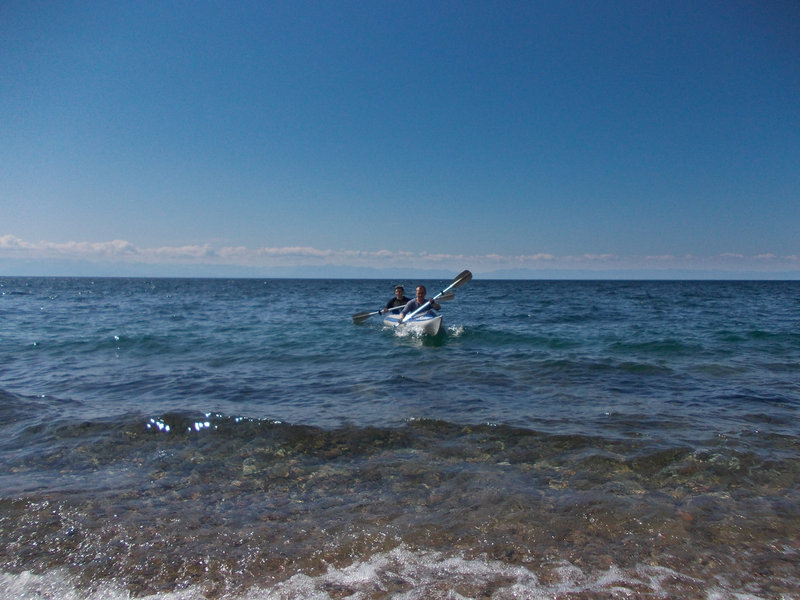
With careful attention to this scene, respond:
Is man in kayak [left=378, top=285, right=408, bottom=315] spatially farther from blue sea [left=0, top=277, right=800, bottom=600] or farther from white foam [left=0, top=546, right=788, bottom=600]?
white foam [left=0, top=546, right=788, bottom=600]

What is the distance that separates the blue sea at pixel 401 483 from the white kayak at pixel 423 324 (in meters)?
6.11

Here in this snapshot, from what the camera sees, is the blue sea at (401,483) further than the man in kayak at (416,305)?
No

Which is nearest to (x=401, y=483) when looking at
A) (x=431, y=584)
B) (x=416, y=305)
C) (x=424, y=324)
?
(x=431, y=584)

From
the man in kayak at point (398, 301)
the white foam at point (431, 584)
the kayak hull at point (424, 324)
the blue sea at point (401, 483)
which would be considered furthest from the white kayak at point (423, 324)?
the white foam at point (431, 584)

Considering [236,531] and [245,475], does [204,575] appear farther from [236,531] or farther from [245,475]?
[245,475]

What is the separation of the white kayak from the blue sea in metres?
6.11

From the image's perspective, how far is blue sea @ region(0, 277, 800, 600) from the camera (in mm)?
3787

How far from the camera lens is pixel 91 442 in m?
6.73

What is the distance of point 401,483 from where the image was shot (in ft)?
18.0

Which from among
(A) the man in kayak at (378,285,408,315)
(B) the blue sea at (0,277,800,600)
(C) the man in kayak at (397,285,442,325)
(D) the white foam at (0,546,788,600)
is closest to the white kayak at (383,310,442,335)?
(C) the man in kayak at (397,285,442,325)

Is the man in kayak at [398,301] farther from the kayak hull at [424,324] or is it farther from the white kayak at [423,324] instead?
the kayak hull at [424,324]

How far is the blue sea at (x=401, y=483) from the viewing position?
12.4 feet

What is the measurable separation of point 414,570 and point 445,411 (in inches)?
183

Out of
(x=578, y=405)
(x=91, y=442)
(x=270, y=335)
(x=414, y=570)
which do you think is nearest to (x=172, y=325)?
(x=270, y=335)
